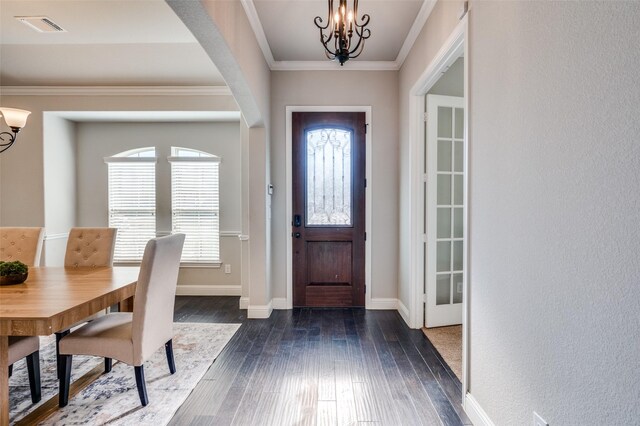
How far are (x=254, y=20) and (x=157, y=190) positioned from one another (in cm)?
287

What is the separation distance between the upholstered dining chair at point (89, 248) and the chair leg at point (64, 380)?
103cm

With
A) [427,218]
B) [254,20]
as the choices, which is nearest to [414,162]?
[427,218]

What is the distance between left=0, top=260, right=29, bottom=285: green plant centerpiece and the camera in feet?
7.15

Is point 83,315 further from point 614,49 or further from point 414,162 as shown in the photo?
point 414,162

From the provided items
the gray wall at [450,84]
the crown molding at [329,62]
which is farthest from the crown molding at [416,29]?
the gray wall at [450,84]

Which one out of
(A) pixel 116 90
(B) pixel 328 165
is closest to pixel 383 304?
(B) pixel 328 165

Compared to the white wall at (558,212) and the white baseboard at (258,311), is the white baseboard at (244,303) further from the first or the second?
the white wall at (558,212)

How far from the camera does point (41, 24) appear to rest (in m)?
3.09

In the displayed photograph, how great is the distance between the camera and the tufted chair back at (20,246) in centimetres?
285

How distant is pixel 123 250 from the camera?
15.8 ft

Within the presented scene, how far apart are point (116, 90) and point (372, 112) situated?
330cm

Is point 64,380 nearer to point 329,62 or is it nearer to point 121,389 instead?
point 121,389

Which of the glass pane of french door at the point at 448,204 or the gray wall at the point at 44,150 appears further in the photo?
the gray wall at the point at 44,150

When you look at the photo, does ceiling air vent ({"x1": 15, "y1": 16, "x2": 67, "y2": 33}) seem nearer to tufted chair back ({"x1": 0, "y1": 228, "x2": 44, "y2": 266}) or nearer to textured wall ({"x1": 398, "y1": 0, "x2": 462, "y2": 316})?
tufted chair back ({"x1": 0, "y1": 228, "x2": 44, "y2": 266})
